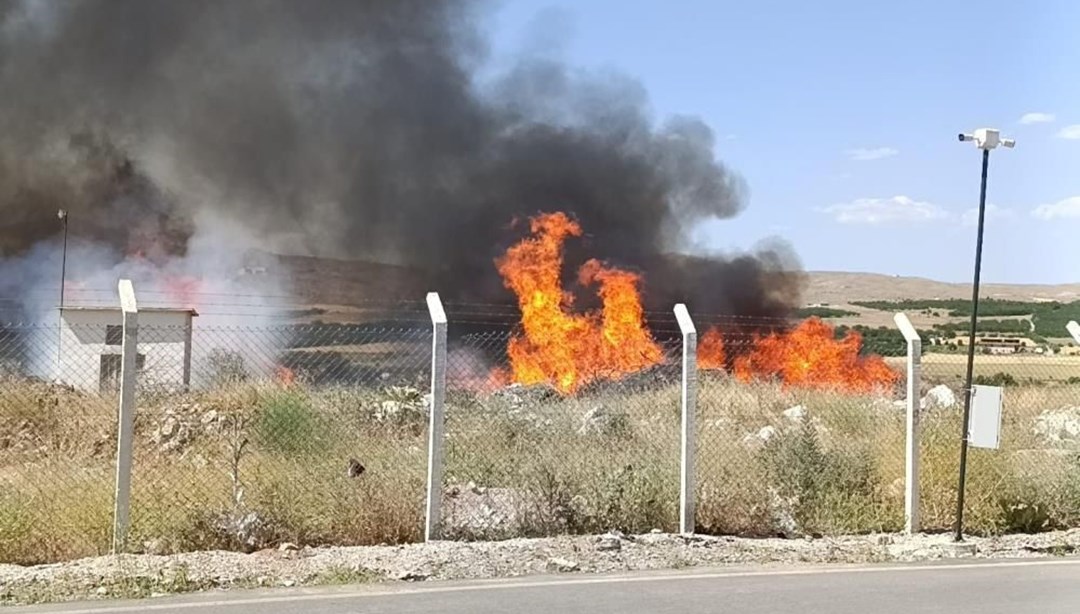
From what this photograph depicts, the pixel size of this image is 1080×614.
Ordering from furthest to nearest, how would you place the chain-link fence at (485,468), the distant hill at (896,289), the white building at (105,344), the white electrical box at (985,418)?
the distant hill at (896,289) < the white building at (105,344) < the white electrical box at (985,418) < the chain-link fence at (485,468)

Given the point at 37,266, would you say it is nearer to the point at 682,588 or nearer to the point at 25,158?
the point at 25,158

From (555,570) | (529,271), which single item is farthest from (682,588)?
(529,271)

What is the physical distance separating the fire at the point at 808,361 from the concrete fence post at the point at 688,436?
41.7 feet

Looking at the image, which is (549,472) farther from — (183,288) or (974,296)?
(183,288)

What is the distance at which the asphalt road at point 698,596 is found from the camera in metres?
5.95

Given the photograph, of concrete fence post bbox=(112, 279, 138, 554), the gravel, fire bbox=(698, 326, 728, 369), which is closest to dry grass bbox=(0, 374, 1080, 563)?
concrete fence post bbox=(112, 279, 138, 554)

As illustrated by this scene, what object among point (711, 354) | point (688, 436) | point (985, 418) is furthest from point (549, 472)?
point (711, 354)

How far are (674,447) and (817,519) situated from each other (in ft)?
5.79

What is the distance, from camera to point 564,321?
26578mm

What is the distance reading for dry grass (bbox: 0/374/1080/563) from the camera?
24.5 feet

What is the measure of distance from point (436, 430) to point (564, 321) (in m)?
19.1

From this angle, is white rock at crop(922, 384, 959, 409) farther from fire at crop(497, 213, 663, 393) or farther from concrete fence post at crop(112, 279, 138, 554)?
concrete fence post at crop(112, 279, 138, 554)

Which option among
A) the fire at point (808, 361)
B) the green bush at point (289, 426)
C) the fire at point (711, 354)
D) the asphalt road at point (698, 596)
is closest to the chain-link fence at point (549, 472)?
the asphalt road at point (698, 596)

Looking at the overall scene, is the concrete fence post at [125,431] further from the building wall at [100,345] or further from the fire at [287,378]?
the building wall at [100,345]
